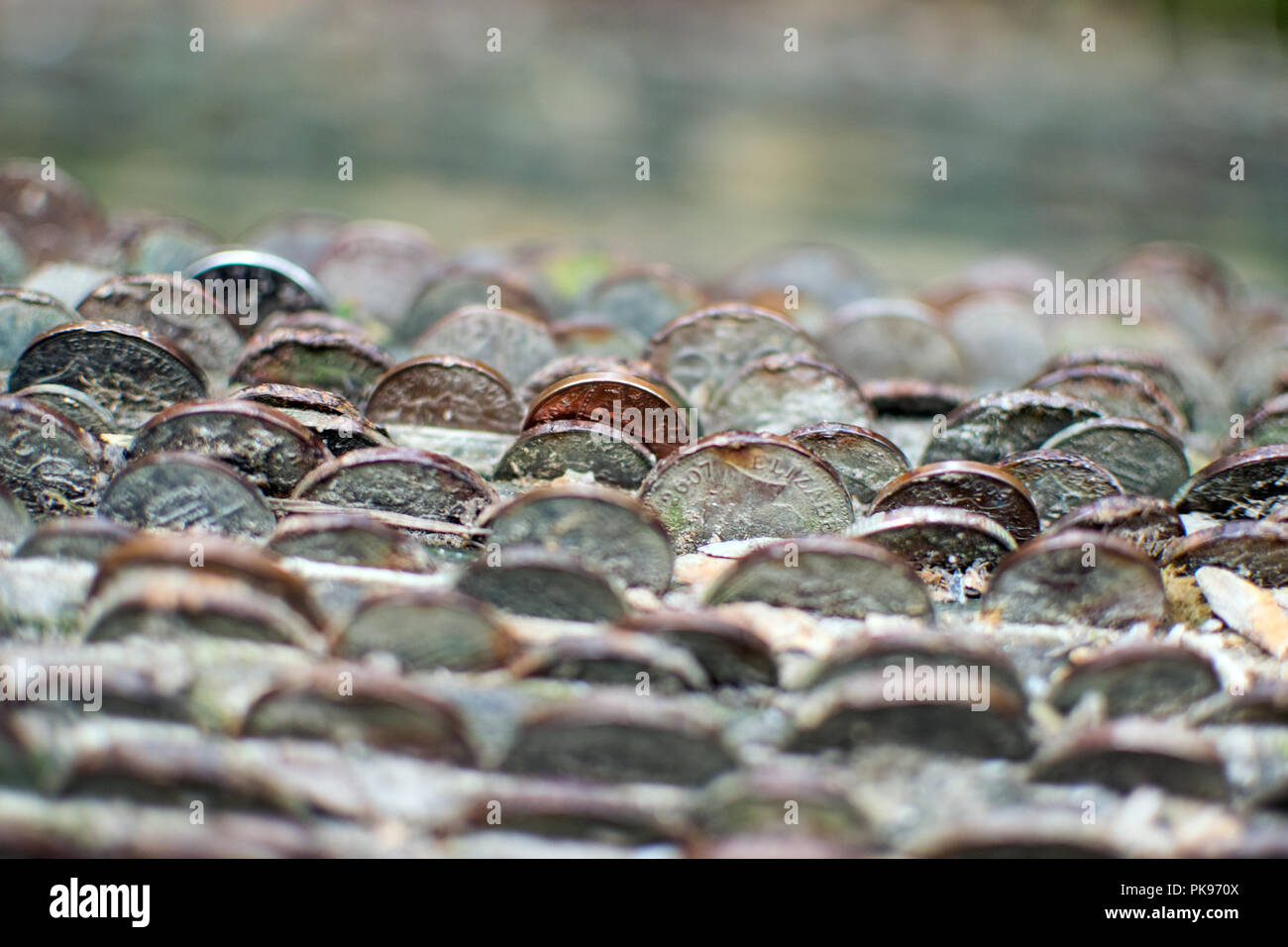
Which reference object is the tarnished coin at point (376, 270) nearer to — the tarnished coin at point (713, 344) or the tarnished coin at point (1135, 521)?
the tarnished coin at point (713, 344)

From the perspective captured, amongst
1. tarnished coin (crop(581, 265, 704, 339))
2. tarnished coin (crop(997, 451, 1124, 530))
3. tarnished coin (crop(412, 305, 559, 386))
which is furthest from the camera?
tarnished coin (crop(581, 265, 704, 339))

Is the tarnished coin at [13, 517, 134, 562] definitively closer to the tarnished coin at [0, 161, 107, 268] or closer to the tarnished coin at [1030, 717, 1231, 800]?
the tarnished coin at [1030, 717, 1231, 800]

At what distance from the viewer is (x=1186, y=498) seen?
276 centimetres

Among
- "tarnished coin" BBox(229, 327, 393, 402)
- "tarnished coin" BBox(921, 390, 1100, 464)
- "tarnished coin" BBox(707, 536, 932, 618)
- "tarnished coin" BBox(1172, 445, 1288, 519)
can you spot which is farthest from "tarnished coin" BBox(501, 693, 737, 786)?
"tarnished coin" BBox(229, 327, 393, 402)

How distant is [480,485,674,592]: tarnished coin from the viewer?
2170 millimetres

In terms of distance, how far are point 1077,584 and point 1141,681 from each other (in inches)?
10.9

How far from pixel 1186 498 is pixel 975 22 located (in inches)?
514

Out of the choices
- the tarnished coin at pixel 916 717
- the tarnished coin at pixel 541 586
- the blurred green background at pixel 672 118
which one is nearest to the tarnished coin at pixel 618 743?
the tarnished coin at pixel 916 717

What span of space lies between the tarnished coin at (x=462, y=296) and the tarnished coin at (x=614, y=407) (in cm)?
122

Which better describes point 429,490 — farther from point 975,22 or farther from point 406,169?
point 975,22

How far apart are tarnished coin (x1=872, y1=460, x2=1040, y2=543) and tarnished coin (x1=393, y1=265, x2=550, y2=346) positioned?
1.80 metres

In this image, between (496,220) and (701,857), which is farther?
(496,220)

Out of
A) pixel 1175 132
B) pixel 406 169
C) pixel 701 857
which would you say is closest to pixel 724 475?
pixel 701 857

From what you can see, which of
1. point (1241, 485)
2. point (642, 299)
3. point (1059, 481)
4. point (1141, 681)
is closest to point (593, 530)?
point (1141, 681)
